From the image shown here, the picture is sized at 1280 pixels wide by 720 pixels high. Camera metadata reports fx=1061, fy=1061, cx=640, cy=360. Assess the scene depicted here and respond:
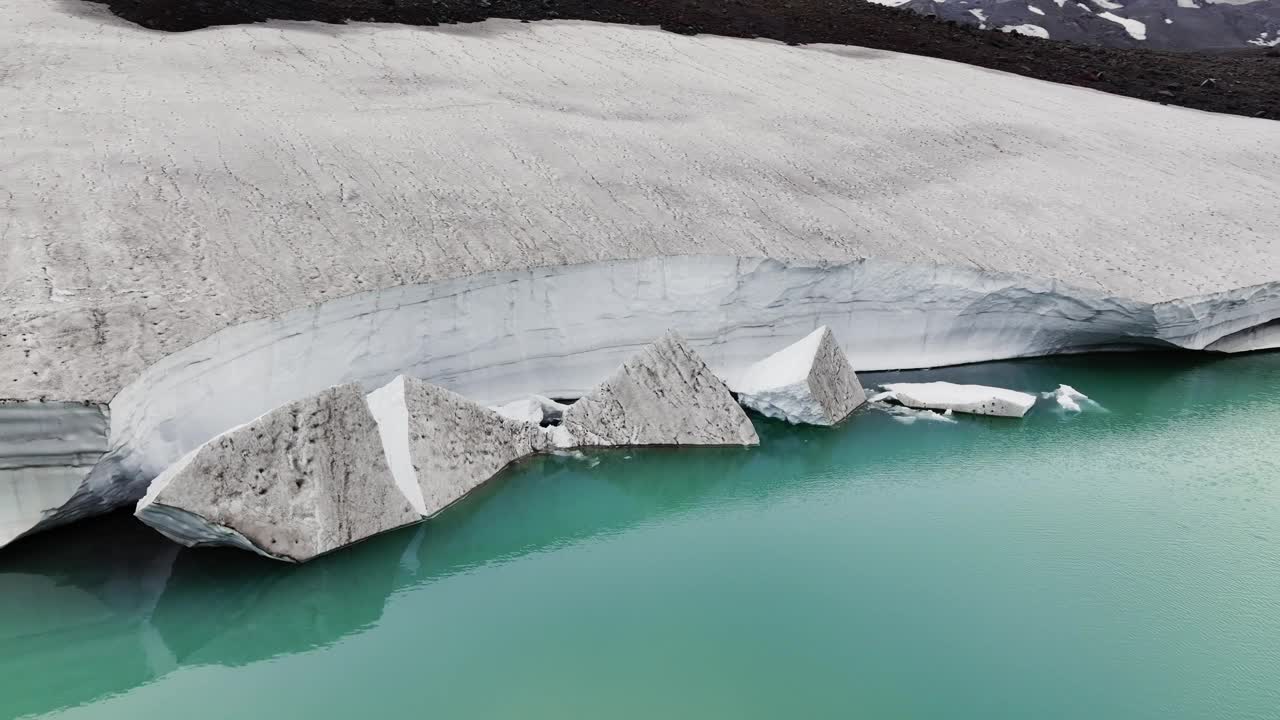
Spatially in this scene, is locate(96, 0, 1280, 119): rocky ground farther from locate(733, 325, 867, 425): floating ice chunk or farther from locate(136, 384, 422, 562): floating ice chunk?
locate(136, 384, 422, 562): floating ice chunk

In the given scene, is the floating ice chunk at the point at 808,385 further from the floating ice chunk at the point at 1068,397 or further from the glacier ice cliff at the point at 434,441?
the glacier ice cliff at the point at 434,441

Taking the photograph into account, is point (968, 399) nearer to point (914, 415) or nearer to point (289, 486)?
point (914, 415)

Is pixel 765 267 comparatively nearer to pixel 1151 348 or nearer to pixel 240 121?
pixel 1151 348

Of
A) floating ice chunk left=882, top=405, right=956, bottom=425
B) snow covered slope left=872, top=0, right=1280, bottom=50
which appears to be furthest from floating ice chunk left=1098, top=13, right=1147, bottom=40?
floating ice chunk left=882, top=405, right=956, bottom=425

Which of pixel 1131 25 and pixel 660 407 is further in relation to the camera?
pixel 1131 25

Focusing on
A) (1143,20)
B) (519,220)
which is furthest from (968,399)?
(1143,20)

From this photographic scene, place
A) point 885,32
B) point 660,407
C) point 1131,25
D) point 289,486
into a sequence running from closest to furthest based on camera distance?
point 289,486, point 660,407, point 885,32, point 1131,25

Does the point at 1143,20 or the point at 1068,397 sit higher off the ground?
the point at 1143,20
